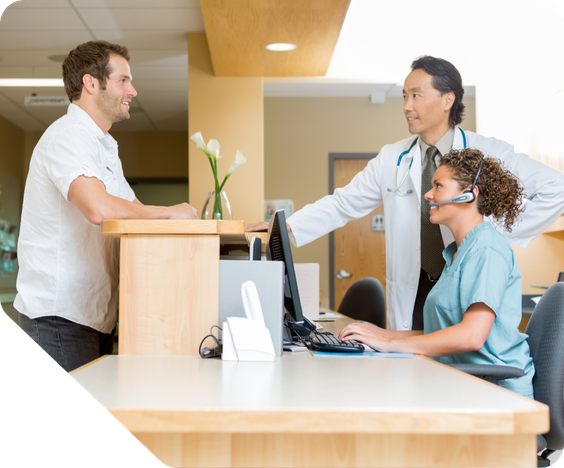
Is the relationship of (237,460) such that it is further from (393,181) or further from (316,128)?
(316,128)

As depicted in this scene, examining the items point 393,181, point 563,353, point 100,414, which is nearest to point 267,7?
point 393,181

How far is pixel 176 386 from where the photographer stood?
0.86 m

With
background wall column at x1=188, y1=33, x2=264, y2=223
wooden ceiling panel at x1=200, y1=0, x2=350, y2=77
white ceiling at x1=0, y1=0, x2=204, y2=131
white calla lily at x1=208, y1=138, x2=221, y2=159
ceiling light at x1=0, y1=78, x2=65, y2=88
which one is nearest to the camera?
Answer: white calla lily at x1=208, y1=138, x2=221, y2=159

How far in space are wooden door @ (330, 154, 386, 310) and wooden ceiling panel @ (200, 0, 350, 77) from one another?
1288 mm

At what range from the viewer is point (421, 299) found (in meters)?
2.08

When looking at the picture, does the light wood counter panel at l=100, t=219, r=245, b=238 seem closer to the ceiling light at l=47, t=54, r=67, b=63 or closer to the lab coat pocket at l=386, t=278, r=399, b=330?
the lab coat pocket at l=386, t=278, r=399, b=330

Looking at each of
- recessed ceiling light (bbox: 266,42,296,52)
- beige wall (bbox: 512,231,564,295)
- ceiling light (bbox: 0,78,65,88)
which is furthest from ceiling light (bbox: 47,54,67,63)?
beige wall (bbox: 512,231,564,295)

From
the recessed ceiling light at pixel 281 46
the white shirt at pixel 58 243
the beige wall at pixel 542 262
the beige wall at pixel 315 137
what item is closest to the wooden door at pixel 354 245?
the beige wall at pixel 315 137

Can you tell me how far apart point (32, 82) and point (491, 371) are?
15.1ft

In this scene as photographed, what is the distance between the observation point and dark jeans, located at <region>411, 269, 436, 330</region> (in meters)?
2.08

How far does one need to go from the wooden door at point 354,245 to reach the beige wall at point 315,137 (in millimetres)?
93

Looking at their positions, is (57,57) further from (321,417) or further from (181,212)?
(321,417)

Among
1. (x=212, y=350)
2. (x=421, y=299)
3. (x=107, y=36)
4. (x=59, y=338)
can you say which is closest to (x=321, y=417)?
(x=212, y=350)

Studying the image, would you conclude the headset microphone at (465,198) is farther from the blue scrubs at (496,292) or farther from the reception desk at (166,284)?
the reception desk at (166,284)
